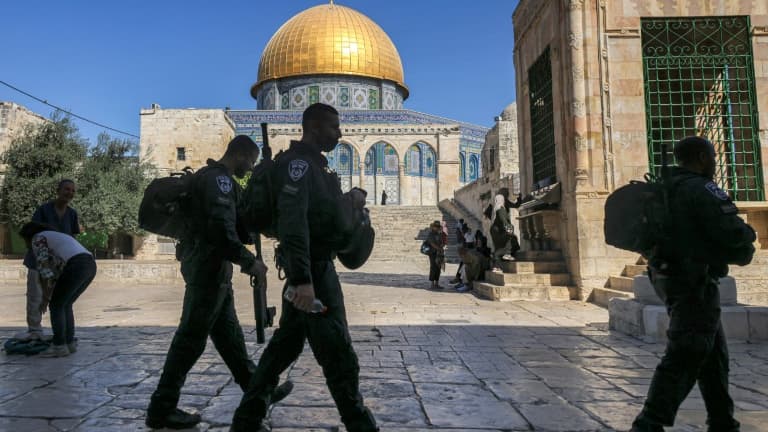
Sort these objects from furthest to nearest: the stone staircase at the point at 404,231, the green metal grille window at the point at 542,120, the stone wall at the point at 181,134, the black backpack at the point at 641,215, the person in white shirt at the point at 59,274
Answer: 1. the stone wall at the point at 181,134
2. the stone staircase at the point at 404,231
3. the green metal grille window at the point at 542,120
4. the person in white shirt at the point at 59,274
5. the black backpack at the point at 641,215

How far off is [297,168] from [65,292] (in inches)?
→ 117

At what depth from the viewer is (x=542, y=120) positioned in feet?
34.1

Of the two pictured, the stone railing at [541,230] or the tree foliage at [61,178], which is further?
the tree foliage at [61,178]

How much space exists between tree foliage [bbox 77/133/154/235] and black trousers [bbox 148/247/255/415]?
18.9 meters

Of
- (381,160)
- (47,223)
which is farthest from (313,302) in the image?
(381,160)

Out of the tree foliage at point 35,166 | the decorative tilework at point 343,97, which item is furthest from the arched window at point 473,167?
the tree foliage at point 35,166

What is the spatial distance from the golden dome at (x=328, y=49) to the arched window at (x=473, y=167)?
910cm

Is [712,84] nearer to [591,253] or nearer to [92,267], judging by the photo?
[591,253]

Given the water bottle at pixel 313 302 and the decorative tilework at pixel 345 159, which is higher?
the decorative tilework at pixel 345 159

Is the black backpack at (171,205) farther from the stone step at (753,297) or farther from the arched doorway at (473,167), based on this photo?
the arched doorway at (473,167)

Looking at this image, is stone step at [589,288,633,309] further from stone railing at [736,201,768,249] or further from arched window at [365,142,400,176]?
arched window at [365,142,400,176]

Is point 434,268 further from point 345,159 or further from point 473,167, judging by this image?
point 473,167

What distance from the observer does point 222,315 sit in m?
2.91

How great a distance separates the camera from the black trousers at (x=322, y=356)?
2207mm
